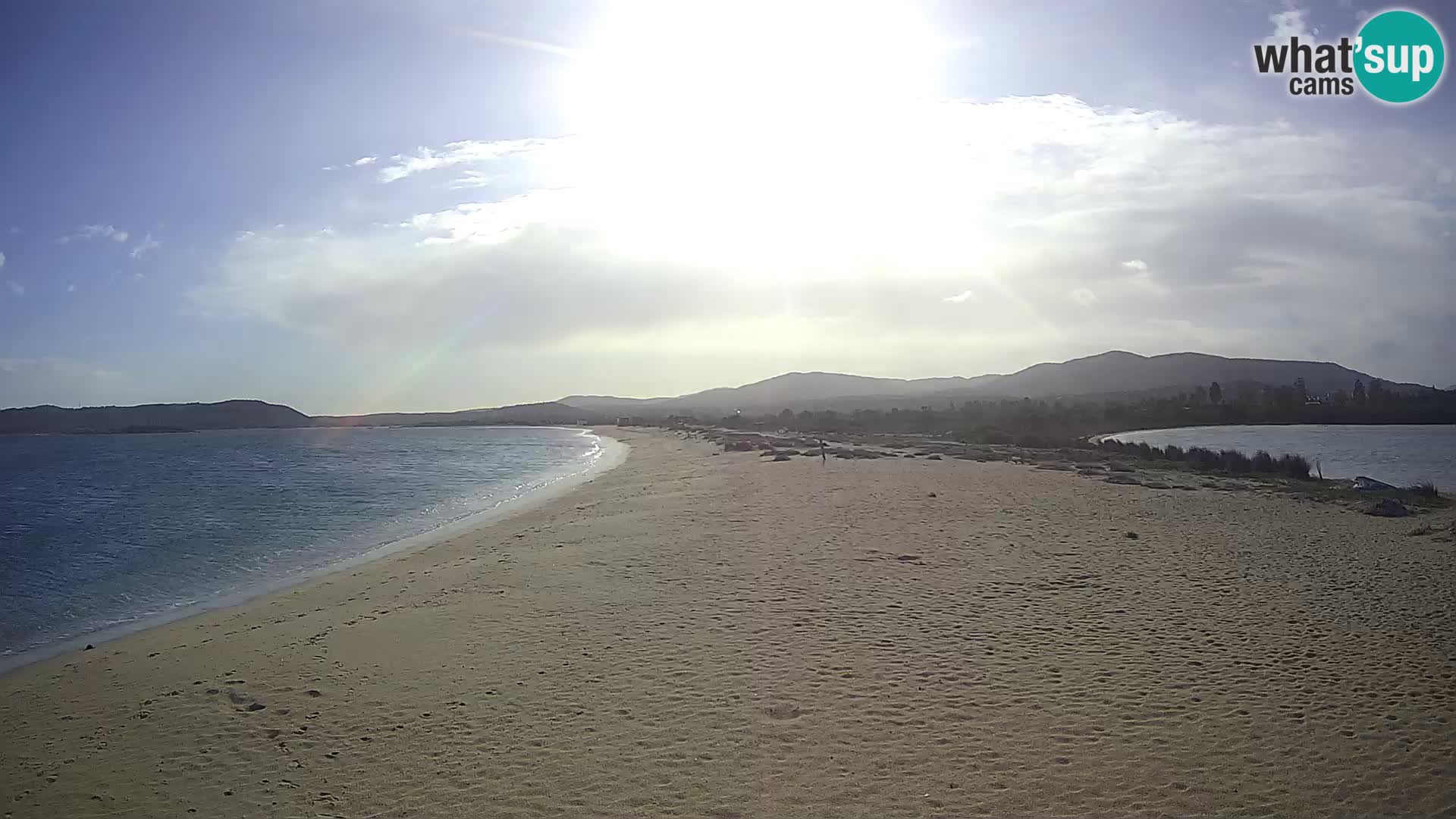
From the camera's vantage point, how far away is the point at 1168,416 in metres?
72.4

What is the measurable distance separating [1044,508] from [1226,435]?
153ft

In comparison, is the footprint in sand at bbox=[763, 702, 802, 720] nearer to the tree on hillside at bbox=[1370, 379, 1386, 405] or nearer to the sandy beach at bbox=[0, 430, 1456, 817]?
the sandy beach at bbox=[0, 430, 1456, 817]

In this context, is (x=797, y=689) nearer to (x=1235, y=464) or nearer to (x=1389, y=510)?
(x=1389, y=510)

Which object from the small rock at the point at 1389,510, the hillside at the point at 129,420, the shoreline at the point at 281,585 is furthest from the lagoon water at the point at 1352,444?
the hillside at the point at 129,420

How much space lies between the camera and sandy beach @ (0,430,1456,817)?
207 inches

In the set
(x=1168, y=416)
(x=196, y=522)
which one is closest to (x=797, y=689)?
(x=196, y=522)

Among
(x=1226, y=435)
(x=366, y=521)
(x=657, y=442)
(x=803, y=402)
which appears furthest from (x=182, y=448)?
(x=803, y=402)

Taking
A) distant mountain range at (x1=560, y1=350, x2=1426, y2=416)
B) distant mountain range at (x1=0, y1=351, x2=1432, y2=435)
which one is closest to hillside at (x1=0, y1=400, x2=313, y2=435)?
distant mountain range at (x1=0, y1=351, x2=1432, y2=435)

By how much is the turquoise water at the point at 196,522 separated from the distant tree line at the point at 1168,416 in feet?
89.4

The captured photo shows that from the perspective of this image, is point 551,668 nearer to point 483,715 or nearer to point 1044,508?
point 483,715

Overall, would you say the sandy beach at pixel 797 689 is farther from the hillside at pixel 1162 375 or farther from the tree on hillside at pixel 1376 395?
the hillside at pixel 1162 375

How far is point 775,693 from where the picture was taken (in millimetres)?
6785

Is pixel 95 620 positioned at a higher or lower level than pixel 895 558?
lower

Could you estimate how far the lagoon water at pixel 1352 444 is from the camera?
94.8 feet
